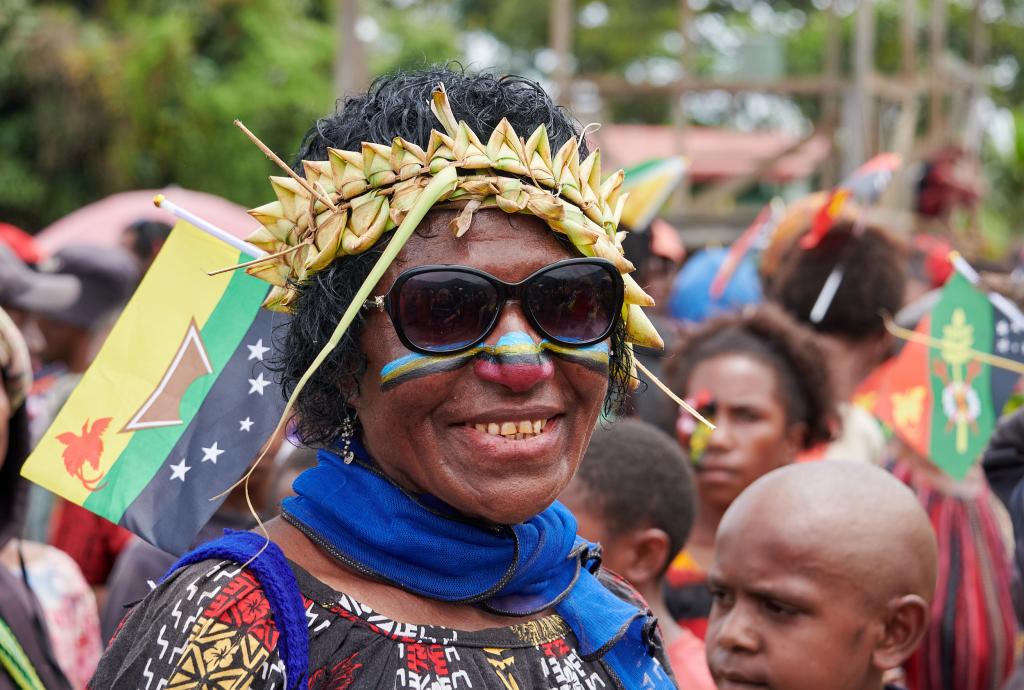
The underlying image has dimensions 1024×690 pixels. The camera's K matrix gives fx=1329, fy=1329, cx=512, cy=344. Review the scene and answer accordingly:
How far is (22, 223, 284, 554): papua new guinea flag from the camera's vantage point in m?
Result: 2.57

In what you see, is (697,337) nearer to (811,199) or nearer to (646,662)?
(811,199)

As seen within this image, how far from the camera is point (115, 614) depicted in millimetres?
4180

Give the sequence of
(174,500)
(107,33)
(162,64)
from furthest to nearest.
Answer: (107,33) → (162,64) → (174,500)

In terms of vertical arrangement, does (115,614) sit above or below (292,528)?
below

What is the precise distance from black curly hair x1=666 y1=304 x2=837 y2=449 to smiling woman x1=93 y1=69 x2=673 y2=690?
9.19 ft

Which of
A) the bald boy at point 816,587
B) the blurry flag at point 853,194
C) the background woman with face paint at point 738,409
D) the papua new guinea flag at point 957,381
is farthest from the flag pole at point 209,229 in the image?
the blurry flag at point 853,194

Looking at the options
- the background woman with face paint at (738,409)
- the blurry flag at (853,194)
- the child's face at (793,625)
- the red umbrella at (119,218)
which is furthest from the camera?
the red umbrella at (119,218)

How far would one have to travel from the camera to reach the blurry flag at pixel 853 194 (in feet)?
21.2

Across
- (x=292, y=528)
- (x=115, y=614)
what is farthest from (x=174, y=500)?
(x=115, y=614)

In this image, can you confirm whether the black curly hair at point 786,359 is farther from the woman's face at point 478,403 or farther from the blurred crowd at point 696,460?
the woman's face at point 478,403

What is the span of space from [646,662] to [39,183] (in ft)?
46.0

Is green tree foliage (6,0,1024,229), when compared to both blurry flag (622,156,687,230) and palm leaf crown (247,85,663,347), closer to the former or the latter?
blurry flag (622,156,687,230)

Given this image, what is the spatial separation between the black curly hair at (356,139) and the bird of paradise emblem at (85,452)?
503mm

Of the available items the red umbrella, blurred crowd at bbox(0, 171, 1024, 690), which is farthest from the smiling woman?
the red umbrella
